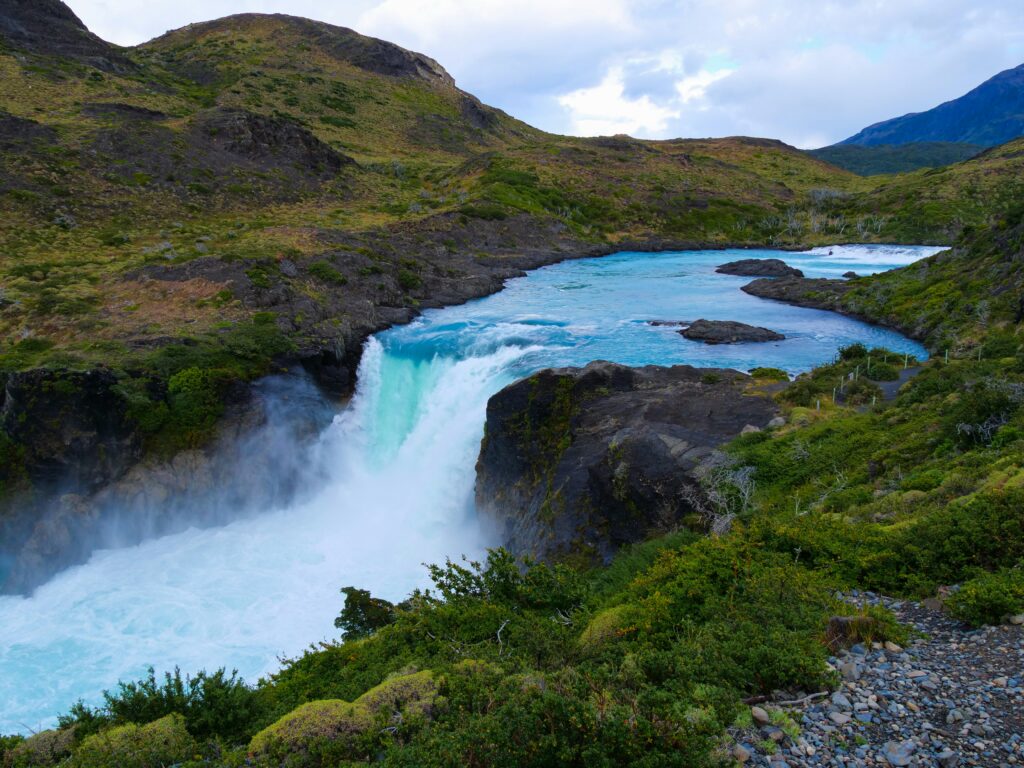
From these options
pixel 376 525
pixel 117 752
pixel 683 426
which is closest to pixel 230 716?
pixel 117 752

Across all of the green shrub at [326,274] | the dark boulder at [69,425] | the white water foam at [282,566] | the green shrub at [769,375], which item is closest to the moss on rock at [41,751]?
the white water foam at [282,566]

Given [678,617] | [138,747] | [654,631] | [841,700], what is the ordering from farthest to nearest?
[678,617] → [654,631] → [138,747] → [841,700]

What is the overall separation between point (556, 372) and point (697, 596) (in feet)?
45.3

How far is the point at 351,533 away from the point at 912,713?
68.5ft

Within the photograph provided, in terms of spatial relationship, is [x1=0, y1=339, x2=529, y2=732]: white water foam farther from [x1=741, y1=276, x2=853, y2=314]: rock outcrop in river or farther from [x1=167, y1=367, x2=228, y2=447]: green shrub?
[x1=741, y1=276, x2=853, y2=314]: rock outcrop in river

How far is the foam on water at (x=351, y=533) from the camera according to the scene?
709 inches

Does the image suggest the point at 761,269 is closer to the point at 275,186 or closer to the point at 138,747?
the point at 275,186

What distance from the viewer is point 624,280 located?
54375 mm

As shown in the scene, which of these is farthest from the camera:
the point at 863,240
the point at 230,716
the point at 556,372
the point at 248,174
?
the point at 863,240

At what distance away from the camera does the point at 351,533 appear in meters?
23.9

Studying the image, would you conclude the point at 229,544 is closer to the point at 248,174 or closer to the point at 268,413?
the point at 268,413

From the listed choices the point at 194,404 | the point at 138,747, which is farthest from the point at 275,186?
the point at 138,747

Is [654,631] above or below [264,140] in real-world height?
below

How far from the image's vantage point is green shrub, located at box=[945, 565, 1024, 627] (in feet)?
23.4
